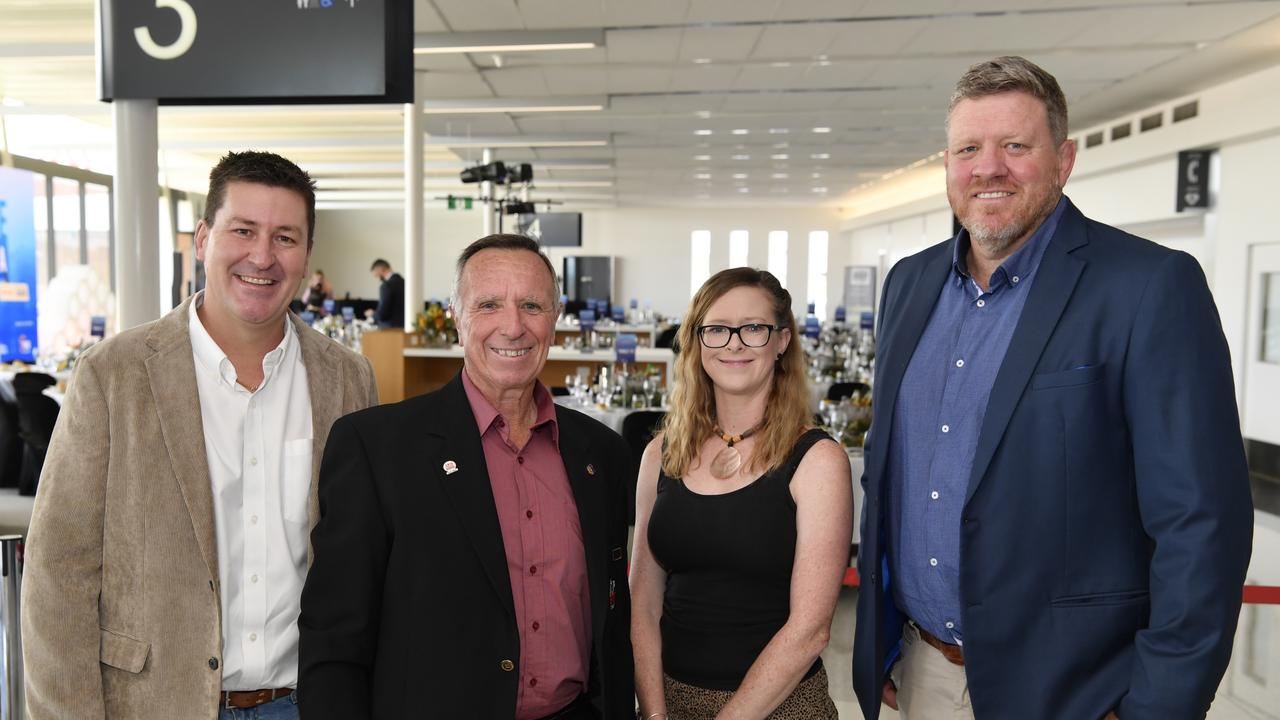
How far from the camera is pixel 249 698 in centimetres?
171

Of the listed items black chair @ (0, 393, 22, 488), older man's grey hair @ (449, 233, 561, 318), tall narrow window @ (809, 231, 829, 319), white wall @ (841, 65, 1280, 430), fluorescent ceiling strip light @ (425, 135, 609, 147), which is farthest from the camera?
tall narrow window @ (809, 231, 829, 319)

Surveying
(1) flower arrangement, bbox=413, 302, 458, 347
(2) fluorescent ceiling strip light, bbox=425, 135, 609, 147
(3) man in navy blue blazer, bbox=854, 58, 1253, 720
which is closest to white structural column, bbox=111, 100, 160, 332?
(3) man in navy blue blazer, bbox=854, 58, 1253, 720

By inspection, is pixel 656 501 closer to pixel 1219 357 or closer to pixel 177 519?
pixel 177 519

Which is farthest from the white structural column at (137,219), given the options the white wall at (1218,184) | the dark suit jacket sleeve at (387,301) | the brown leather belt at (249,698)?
the white wall at (1218,184)

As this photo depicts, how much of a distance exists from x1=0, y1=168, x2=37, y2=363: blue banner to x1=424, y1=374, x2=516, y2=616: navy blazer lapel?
42.7 ft

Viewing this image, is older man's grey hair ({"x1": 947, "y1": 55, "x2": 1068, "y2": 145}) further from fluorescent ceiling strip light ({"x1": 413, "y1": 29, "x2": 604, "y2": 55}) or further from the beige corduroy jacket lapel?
fluorescent ceiling strip light ({"x1": 413, "y1": 29, "x2": 604, "y2": 55})

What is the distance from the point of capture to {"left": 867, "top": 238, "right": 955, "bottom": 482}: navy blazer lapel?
1.90 m

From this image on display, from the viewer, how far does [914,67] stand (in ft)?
28.5

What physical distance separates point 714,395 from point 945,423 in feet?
1.86

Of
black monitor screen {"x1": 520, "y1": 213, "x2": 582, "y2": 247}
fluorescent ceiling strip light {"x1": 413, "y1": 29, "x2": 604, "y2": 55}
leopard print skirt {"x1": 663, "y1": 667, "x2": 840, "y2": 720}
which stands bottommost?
leopard print skirt {"x1": 663, "y1": 667, "x2": 840, "y2": 720}

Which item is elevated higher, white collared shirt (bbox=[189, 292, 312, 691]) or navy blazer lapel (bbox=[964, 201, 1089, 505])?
navy blazer lapel (bbox=[964, 201, 1089, 505])

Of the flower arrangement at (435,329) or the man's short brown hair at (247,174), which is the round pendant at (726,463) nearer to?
the man's short brown hair at (247,174)

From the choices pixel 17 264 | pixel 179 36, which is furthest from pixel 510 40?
pixel 17 264

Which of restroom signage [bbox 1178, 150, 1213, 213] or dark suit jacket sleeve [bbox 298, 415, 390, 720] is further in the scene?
restroom signage [bbox 1178, 150, 1213, 213]
